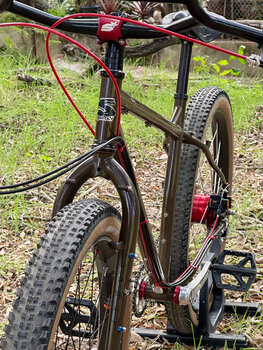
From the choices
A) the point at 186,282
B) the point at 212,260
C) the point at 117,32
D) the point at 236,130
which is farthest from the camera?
the point at 236,130

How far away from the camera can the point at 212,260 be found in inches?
84.4

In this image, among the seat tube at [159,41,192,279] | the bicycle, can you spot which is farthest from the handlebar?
the seat tube at [159,41,192,279]

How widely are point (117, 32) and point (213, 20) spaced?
23 centimetres

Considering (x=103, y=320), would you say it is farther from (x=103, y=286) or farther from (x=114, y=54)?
(x=114, y=54)

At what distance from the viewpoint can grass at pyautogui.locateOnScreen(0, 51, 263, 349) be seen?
9.57 feet

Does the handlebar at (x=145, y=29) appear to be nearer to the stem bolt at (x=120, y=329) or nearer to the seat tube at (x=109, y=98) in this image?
the seat tube at (x=109, y=98)

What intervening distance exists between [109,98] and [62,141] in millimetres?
2594

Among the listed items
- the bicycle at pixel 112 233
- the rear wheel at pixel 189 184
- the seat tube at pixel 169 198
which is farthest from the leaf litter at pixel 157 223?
the seat tube at pixel 169 198

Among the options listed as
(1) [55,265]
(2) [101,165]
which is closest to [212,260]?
(2) [101,165]

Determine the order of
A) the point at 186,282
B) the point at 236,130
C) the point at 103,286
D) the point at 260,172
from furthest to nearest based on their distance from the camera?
the point at 236,130
the point at 260,172
the point at 186,282
the point at 103,286

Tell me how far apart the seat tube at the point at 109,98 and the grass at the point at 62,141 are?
1.12 m

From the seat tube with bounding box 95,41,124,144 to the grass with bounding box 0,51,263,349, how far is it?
1.12 metres

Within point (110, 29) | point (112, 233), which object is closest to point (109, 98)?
point (110, 29)

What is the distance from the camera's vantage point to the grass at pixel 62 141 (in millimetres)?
2916
